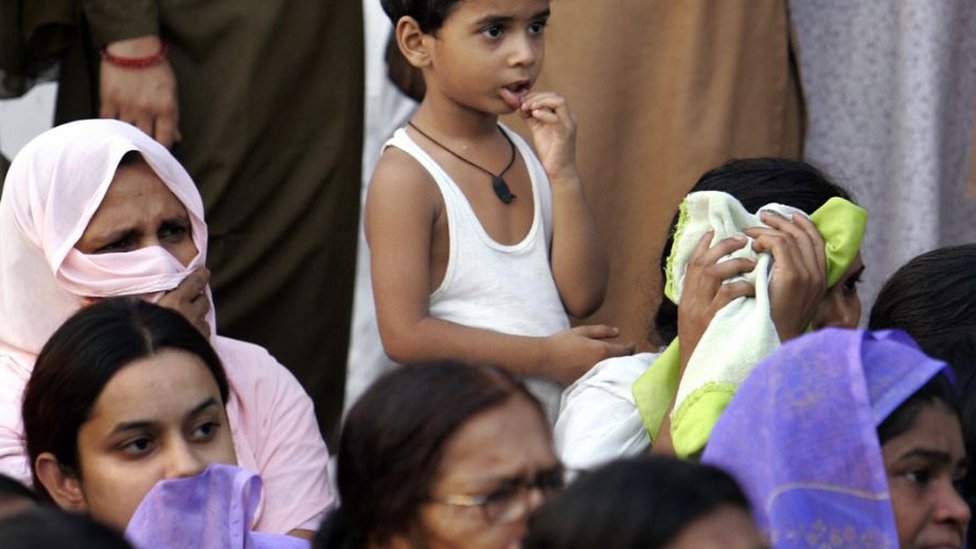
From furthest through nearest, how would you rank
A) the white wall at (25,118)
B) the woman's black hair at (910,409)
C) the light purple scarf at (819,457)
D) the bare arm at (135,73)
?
the white wall at (25,118) < the bare arm at (135,73) < the woman's black hair at (910,409) < the light purple scarf at (819,457)

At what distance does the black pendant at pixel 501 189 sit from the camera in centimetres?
450

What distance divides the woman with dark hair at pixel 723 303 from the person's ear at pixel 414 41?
766 mm

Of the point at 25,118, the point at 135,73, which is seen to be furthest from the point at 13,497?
the point at 25,118

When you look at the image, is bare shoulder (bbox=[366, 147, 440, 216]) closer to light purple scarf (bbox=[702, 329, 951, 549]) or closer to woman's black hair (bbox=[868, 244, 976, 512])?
woman's black hair (bbox=[868, 244, 976, 512])

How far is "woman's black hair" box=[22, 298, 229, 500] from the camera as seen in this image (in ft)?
12.1

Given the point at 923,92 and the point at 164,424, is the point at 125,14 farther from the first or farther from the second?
the point at 923,92

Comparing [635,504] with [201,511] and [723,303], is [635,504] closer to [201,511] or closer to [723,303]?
[201,511]

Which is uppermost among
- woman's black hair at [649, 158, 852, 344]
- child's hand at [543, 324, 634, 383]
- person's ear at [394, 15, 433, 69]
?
person's ear at [394, 15, 433, 69]

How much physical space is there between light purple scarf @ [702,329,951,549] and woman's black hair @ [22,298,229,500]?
127cm

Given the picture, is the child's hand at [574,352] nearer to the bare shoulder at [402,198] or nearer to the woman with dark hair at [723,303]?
the woman with dark hair at [723,303]

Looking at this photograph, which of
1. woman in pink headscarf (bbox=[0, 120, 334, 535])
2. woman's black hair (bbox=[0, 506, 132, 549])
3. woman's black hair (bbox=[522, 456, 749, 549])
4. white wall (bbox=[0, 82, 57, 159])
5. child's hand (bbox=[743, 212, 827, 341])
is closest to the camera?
woman's black hair (bbox=[0, 506, 132, 549])

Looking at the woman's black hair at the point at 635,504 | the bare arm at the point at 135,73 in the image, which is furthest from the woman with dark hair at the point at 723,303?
the bare arm at the point at 135,73

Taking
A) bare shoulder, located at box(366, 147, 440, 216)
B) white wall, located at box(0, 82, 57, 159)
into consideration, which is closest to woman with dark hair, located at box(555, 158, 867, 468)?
bare shoulder, located at box(366, 147, 440, 216)

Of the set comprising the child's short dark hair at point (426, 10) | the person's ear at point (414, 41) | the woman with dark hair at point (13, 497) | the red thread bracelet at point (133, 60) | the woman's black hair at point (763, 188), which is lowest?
the woman with dark hair at point (13, 497)
